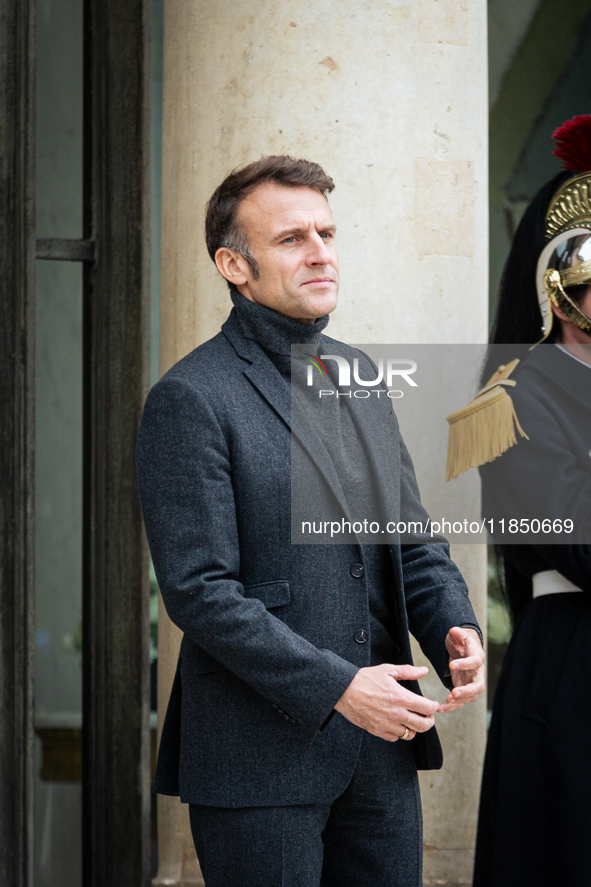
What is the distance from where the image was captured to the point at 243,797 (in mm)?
1752

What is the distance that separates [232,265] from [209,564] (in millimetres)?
647

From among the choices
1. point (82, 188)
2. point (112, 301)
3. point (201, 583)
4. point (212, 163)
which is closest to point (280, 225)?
point (201, 583)

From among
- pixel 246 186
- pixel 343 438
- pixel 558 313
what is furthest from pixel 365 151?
pixel 343 438

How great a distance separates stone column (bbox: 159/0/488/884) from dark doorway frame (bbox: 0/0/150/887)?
150mm

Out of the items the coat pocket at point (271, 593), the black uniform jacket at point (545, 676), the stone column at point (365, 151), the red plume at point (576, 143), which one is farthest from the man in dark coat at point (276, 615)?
the red plume at point (576, 143)

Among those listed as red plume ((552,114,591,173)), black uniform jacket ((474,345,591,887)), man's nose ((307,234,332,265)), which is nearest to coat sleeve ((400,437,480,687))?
black uniform jacket ((474,345,591,887))

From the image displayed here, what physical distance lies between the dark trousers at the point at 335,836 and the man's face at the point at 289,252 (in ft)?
2.81

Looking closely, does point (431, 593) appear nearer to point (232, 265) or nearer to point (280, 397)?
point (280, 397)

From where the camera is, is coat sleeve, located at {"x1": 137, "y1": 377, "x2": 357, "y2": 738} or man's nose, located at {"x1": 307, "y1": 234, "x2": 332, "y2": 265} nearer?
coat sleeve, located at {"x1": 137, "y1": 377, "x2": 357, "y2": 738}

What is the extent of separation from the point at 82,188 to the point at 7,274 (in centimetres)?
48

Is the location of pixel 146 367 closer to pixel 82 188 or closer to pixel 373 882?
pixel 82 188

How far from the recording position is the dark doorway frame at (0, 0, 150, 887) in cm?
274

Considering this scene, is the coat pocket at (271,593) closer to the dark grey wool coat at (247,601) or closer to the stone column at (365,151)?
the dark grey wool coat at (247,601)

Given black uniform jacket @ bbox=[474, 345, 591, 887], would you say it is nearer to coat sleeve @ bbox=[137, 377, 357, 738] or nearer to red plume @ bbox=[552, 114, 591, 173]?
red plume @ bbox=[552, 114, 591, 173]
